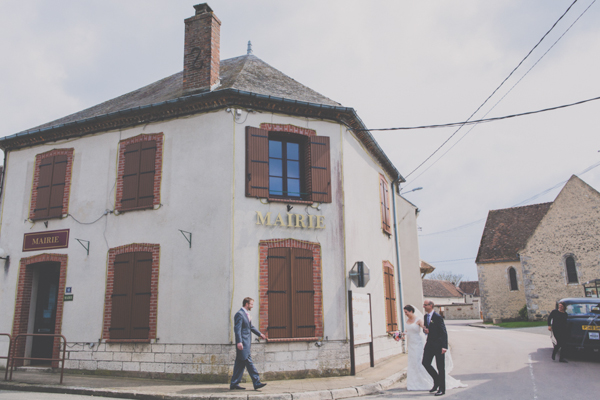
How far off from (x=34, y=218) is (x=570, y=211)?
30372 millimetres

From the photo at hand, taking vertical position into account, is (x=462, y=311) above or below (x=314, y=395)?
above

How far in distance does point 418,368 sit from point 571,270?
85.9ft

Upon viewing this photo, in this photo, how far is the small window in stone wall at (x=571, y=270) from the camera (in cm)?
2928

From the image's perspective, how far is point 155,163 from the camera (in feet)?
36.1

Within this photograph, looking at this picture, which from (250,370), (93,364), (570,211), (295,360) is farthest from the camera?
(570,211)

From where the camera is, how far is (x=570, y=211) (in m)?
29.6

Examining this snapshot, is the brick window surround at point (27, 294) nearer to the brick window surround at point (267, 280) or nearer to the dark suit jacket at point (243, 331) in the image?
the brick window surround at point (267, 280)

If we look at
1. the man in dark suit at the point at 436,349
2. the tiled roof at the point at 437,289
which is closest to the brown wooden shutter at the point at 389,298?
the man in dark suit at the point at 436,349

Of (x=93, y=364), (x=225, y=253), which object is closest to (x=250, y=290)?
(x=225, y=253)

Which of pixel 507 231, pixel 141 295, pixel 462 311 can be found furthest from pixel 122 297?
pixel 462 311

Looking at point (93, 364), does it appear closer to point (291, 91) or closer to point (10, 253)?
point (10, 253)

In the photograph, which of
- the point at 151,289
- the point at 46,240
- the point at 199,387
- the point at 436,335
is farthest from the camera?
the point at 46,240

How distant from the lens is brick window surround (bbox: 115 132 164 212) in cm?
1084

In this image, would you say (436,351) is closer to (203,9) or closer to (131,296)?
(131,296)
